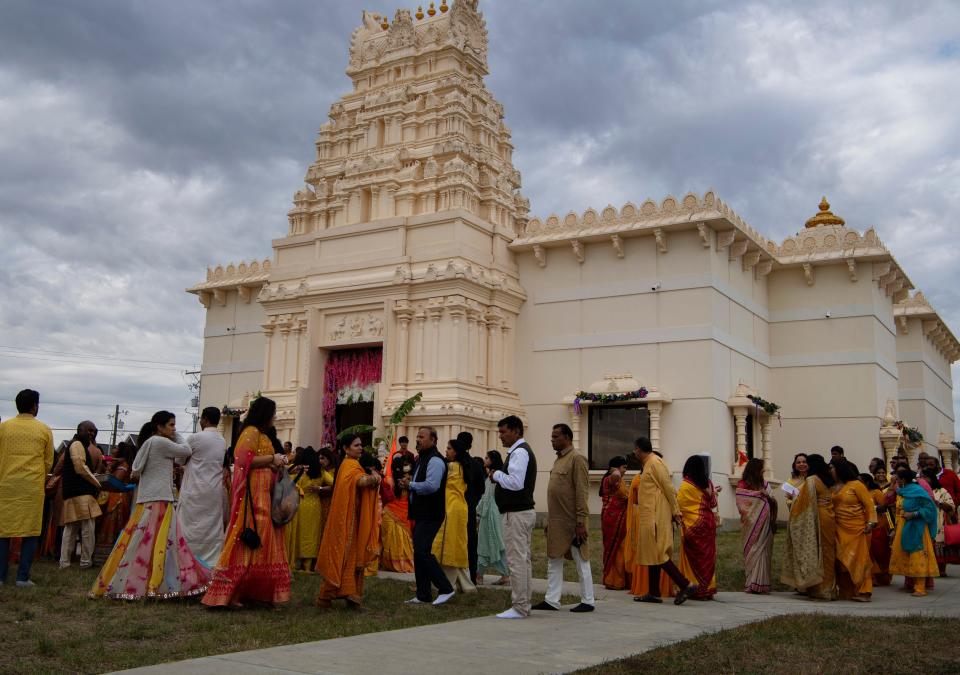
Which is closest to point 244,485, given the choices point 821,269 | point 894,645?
point 894,645

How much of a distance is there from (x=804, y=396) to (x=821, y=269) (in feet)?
11.3

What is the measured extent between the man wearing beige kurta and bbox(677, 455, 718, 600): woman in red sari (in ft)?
0.85

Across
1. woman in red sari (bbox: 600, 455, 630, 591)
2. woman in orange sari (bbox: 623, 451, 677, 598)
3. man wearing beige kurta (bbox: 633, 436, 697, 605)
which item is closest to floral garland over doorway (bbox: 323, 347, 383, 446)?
woman in red sari (bbox: 600, 455, 630, 591)

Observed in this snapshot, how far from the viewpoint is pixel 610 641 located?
7.52 meters

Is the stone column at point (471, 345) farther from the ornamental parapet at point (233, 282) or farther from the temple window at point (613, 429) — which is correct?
the ornamental parapet at point (233, 282)

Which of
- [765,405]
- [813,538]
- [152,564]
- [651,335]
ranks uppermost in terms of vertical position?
[651,335]

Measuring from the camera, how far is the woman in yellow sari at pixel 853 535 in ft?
36.0

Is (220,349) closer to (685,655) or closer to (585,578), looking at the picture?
(585,578)

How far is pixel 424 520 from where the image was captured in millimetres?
9781

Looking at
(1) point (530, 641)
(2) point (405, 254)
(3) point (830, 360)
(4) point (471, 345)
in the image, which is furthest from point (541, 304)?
(1) point (530, 641)

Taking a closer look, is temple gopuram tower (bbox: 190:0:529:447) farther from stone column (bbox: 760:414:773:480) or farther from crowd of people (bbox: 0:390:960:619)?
crowd of people (bbox: 0:390:960:619)

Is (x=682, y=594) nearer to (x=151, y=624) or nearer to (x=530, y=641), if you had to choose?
(x=530, y=641)

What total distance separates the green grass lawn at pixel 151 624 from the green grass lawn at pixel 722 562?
9.82 feet

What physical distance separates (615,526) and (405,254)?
13054mm
